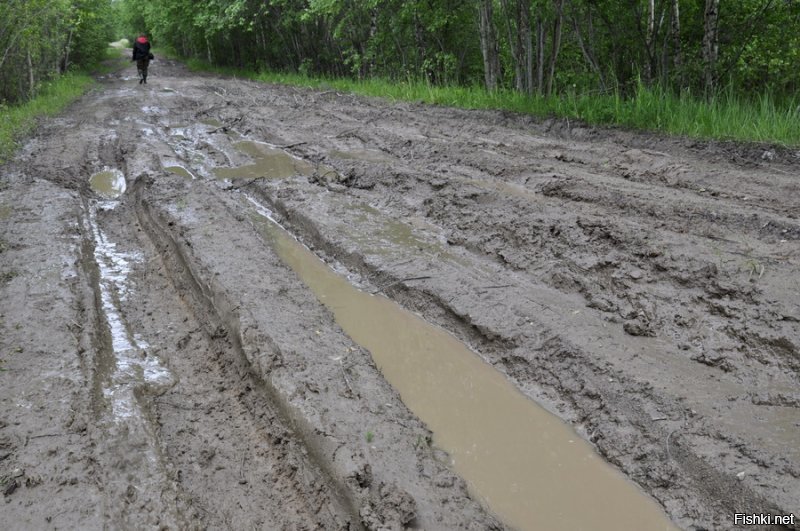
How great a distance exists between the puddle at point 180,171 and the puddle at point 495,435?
470 centimetres

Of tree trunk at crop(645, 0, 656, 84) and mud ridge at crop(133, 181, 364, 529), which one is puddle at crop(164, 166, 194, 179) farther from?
tree trunk at crop(645, 0, 656, 84)

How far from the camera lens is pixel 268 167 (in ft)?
31.1

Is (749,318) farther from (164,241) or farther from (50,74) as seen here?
(50,74)

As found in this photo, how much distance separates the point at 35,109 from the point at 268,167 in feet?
30.7

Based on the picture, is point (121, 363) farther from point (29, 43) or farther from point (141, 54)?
point (141, 54)

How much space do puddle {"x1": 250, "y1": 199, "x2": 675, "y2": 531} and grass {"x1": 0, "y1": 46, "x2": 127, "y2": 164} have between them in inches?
326

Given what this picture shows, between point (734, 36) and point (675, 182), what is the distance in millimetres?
5752

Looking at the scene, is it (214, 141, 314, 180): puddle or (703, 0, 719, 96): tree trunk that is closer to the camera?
(214, 141, 314, 180): puddle

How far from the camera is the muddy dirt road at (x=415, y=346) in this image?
315 cm

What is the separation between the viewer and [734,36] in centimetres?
1073

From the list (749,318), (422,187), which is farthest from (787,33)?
(749,318)

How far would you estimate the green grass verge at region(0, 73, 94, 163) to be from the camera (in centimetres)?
1101

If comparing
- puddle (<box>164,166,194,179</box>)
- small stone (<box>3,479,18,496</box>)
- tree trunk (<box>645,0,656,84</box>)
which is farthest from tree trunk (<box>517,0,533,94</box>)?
small stone (<box>3,479,18,496</box>)

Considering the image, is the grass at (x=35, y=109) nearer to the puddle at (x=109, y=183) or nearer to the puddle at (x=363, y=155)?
the puddle at (x=109, y=183)
